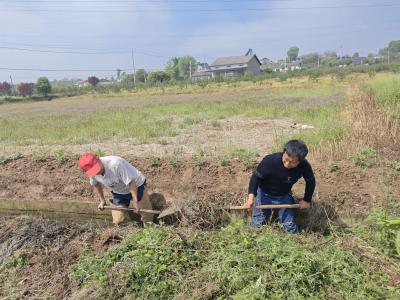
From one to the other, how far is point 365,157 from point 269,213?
6.95 feet

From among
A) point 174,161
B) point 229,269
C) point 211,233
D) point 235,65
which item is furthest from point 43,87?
point 229,269

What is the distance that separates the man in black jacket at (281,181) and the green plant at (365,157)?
5.67 ft

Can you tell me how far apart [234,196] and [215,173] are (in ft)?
2.92

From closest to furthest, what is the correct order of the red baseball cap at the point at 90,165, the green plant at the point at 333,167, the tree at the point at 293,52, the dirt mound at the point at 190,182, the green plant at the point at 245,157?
the red baseball cap at the point at 90,165 < the dirt mound at the point at 190,182 < the green plant at the point at 333,167 < the green plant at the point at 245,157 < the tree at the point at 293,52

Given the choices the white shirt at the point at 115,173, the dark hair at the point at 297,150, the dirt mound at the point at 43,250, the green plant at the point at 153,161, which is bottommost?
the dirt mound at the point at 43,250

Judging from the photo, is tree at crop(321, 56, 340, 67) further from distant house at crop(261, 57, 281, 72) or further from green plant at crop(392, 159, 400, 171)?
green plant at crop(392, 159, 400, 171)

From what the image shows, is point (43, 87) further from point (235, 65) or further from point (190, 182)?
point (190, 182)

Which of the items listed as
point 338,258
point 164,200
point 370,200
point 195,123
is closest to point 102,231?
point 164,200

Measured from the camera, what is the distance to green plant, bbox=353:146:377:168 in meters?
5.51

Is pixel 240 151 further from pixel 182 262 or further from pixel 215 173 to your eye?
pixel 182 262

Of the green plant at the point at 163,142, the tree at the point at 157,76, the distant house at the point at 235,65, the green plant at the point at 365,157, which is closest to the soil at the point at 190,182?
the green plant at the point at 365,157

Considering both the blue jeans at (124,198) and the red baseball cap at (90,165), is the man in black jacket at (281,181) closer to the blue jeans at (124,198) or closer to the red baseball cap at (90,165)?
the blue jeans at (124,198)

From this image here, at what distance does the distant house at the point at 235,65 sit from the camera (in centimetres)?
8294

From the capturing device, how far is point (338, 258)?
3.38 metres
